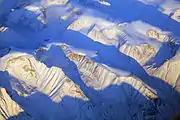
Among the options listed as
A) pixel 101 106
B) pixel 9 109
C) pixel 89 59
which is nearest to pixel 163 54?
pixel 89 59

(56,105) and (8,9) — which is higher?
(8,9)

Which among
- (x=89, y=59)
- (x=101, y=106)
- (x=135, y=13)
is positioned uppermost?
(x=135, y=13)

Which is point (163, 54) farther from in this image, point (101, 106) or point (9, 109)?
point (9, 109)

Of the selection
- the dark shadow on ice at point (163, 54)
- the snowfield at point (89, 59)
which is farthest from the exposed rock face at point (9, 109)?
the dark shadow on ice at point (163, 54)

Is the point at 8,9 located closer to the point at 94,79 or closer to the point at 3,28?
the point at 3,28

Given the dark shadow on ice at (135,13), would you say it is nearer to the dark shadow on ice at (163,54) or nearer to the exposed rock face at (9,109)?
the dark shadow on ice at (163,54)

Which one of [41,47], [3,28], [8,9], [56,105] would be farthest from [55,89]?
[8,9]
